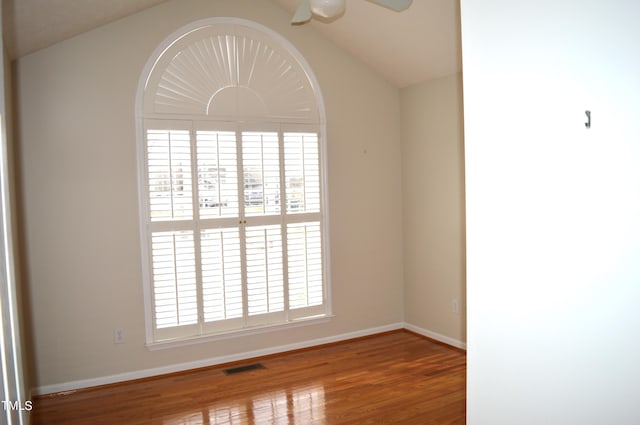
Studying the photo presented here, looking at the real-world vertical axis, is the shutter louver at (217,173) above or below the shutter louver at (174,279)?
above

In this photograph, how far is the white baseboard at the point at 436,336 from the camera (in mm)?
4129

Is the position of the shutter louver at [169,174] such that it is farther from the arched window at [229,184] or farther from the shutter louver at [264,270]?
the shutter louver at [264,270]

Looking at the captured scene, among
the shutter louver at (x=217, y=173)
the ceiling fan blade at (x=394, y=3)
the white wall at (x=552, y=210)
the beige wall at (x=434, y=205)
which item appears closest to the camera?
the white wall at (x=552, y=210)

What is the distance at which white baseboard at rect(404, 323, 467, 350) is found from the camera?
413 centimetres

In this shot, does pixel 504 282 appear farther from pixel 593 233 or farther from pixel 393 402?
pixel 393 402

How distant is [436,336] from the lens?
440cm

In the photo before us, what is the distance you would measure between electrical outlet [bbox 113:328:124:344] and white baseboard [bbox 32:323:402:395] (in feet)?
0.85

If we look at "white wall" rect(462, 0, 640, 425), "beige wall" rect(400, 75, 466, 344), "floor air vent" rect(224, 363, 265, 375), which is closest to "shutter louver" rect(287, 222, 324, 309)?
"floor air vent" rect(224, 363, 265, 375)

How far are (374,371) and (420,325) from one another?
3.55 feet

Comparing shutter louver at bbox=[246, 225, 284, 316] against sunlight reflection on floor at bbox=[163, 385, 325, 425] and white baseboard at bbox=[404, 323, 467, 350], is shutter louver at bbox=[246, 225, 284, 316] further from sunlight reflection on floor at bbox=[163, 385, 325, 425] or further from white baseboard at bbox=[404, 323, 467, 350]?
white baseboard at bbox=[404, 323, 467, 350]

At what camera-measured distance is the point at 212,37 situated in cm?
382

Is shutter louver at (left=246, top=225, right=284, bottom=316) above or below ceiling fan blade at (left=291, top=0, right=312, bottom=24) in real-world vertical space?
below

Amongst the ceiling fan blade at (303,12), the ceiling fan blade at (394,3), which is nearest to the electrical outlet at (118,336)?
the ceiling fan blade at (303,12)

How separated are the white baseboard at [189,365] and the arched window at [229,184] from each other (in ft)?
0.75
